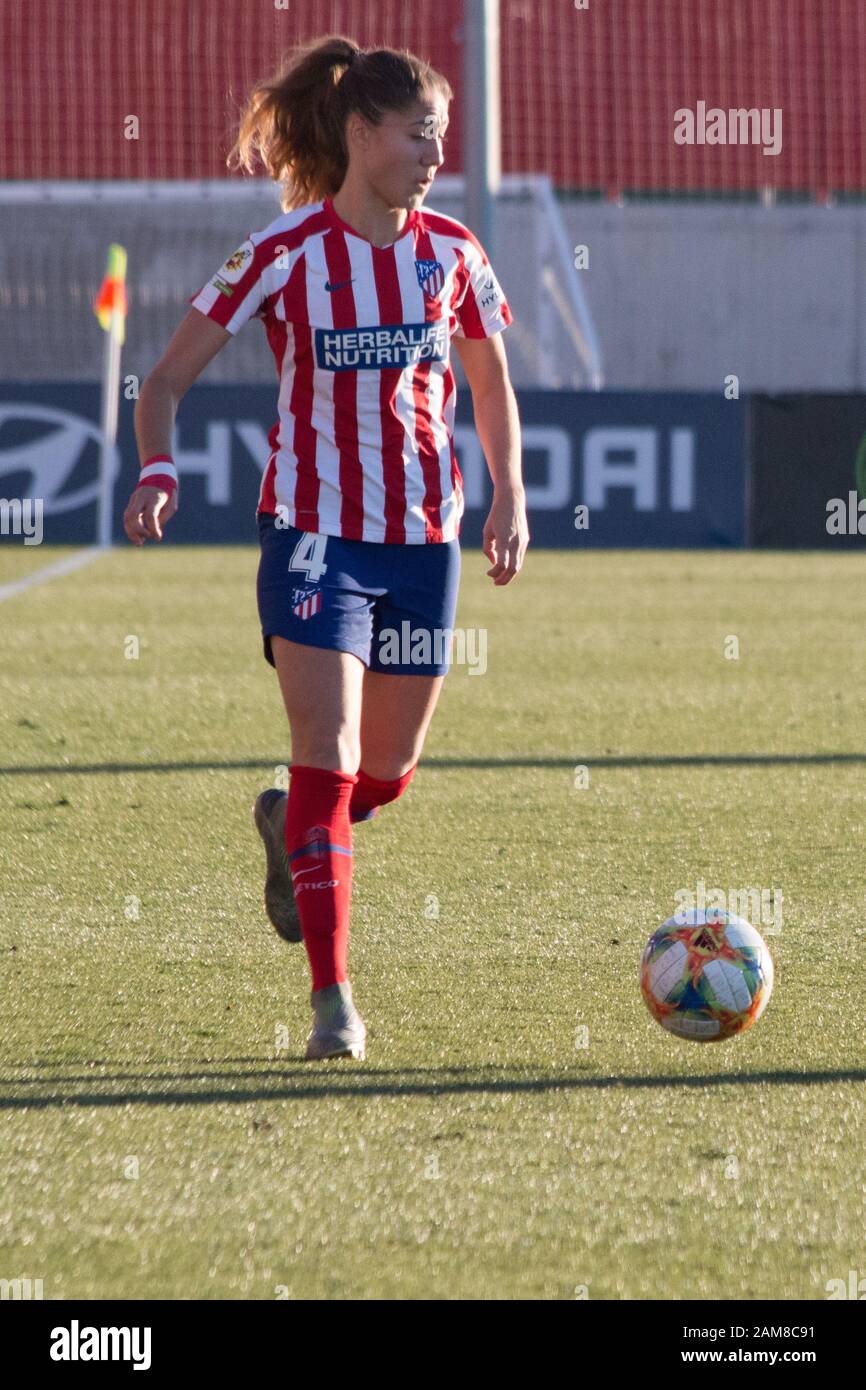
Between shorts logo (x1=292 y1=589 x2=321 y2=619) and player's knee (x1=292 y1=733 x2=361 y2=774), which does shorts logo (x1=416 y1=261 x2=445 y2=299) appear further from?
player's knee (x1=292 y1=733 x2=361 y2=774)

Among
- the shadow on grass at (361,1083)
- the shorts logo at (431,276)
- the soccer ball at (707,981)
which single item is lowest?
the shadow on grass at (361,1083)

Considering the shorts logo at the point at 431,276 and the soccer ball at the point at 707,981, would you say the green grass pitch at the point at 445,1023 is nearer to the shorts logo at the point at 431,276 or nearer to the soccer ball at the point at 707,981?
the soccer ball at the point at 707,981

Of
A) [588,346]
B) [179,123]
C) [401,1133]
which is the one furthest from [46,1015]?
[179,123]

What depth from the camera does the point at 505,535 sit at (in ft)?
13.0

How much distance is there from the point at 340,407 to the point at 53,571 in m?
11.9

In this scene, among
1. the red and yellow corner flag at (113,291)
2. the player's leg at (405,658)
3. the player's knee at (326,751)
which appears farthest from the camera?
the red and yellow corner flag at (113,291)

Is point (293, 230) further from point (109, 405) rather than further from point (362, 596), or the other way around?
point (109, 405)

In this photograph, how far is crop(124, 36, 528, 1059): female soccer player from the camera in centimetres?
361

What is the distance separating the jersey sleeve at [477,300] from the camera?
387cm
